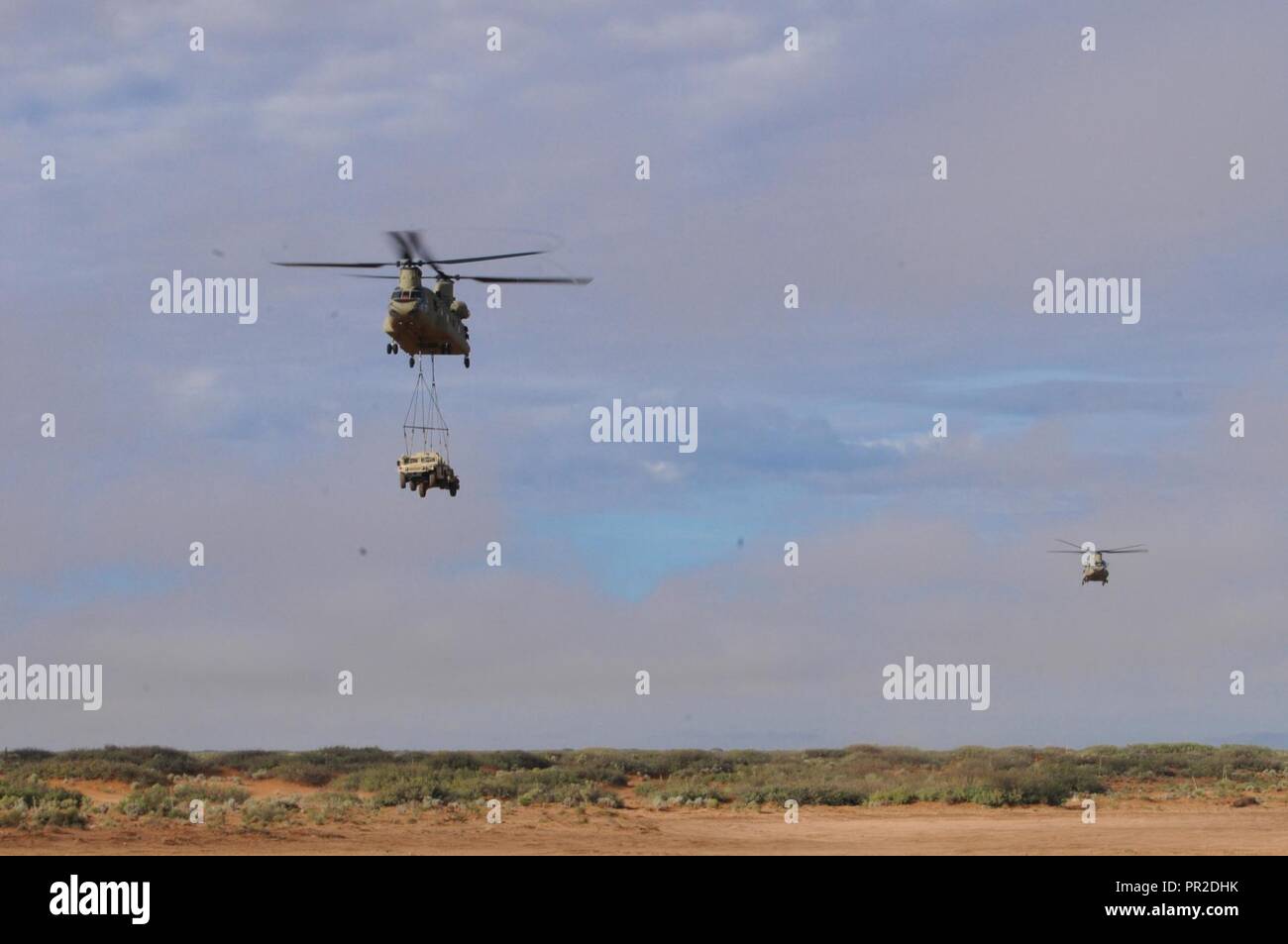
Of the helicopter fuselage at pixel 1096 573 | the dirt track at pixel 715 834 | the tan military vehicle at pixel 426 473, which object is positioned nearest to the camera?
the dirt track at pixel 715 834

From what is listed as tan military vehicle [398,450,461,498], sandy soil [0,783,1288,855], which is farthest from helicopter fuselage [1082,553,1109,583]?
tan military vehicle [398,450,461,498]

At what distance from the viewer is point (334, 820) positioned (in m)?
45.7

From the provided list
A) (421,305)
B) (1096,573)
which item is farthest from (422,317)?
(1096,573)

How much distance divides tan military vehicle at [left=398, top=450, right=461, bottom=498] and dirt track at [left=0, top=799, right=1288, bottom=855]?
993cm

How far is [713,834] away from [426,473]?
13.6 m

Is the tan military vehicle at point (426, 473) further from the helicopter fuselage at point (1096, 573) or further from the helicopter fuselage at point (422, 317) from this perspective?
→ the helicopter fuselage at point (1096, 573)

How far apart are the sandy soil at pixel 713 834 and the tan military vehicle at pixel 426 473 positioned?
32.5 ft

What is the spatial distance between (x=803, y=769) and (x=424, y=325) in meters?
30.1

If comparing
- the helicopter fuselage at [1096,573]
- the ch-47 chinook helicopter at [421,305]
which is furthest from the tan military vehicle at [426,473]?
the helicopter fuselage at [1096,573]

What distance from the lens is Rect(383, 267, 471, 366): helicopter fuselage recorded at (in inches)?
1658

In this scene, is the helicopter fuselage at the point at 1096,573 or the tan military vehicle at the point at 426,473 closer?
the tan military vehicle at the point at 426,473

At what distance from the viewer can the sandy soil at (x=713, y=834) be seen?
132 feet
